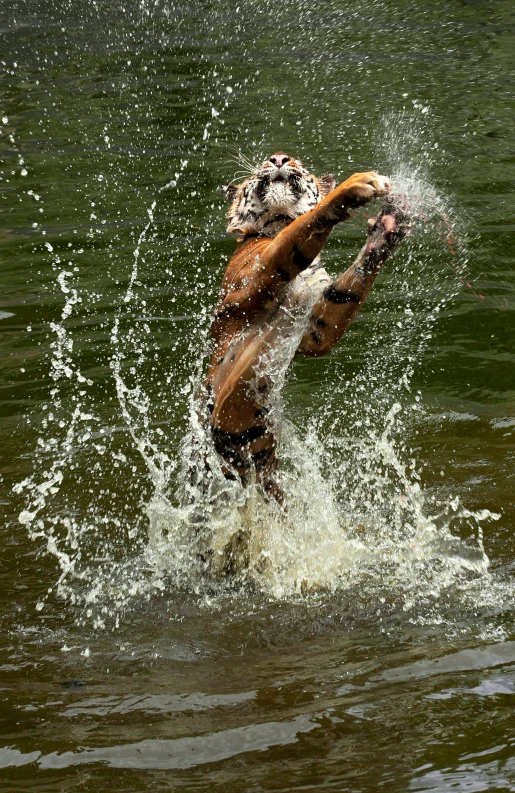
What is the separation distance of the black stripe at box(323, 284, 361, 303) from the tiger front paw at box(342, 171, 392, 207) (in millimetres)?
616

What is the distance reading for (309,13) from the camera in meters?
15.1

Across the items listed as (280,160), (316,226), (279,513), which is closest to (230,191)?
(280,160)

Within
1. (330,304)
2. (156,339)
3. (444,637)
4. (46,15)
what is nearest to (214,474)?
(330,304)

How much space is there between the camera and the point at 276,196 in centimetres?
437

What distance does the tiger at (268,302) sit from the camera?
3969mm

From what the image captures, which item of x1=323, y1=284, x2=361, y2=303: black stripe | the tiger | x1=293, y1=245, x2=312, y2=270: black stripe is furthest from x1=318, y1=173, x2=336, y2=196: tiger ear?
x1=293, y1=245, x2=312, y2=270: black stripe

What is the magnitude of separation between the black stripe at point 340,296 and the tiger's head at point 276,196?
410mm

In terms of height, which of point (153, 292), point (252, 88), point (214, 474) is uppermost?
point (252, 88)

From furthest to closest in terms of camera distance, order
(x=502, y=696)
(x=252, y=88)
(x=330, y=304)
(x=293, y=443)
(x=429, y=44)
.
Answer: (x=429, y=44)
(x=252, y=88)
(x=293, y=443)
(x=330, y=304)
(x=502, y=696)

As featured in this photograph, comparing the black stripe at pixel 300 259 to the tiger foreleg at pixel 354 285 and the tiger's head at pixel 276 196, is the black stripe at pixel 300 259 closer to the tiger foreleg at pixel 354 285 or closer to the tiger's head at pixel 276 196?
the tiger foreleg at pixel 354 285

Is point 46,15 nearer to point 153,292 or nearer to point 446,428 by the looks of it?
point 153,292

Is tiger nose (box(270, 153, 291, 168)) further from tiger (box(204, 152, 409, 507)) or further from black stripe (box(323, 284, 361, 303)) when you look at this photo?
black stripe (box(323, 284, 361, 303))

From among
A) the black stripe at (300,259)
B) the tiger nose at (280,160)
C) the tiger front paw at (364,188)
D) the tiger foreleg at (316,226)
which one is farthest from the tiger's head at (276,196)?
the tiger front paw at (364,188)

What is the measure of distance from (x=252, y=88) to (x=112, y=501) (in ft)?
26.2
